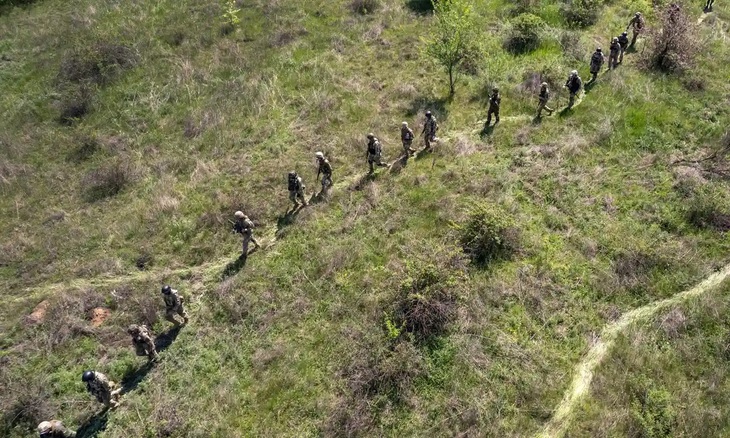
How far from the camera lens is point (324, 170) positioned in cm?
1781

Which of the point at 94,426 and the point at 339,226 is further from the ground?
the point at 339,226

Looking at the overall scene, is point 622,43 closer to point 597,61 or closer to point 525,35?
point 597,61

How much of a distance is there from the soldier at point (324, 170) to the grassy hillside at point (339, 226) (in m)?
0.52

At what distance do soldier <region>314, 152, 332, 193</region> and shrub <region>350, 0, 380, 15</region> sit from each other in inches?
592

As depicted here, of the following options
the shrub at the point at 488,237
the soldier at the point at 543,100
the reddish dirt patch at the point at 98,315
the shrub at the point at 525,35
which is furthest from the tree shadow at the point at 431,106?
the reddish dirt patch at the point at 98,315

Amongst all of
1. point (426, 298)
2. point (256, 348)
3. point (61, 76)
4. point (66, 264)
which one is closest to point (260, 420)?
point (256, 348)

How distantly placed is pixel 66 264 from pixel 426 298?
1187cm

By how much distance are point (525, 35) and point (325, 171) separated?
1349 centimetres

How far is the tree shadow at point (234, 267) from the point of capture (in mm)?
15836

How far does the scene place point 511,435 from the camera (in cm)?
1140

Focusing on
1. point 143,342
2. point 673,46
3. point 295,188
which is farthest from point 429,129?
point 143,342

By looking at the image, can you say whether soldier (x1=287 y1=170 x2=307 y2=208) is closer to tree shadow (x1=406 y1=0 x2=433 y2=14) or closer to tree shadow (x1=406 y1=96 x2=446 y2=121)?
tree shadow (x1=406 y1=96 x2=446 y2=121)

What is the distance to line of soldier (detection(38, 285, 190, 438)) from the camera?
1171cm

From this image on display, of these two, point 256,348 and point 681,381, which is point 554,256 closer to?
point 681,381
